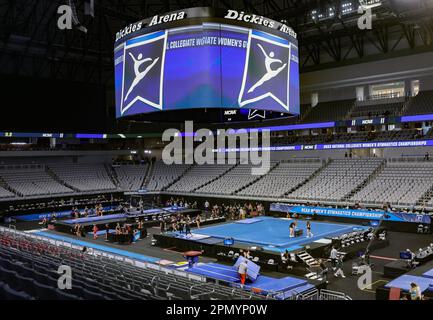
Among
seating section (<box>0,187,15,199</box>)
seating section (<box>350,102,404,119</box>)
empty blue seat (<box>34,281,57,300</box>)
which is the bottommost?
seating section (<box>0,187,15,199</box>)

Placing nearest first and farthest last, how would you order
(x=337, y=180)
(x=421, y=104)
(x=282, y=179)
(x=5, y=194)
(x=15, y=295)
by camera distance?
(x=15, y=295) < (x=337, y=180) < (x=421, y=104) < (x=5, y=194) < (x=282, y=179)

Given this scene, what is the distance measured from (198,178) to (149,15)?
18.0 m

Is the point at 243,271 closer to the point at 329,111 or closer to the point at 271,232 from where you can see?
the point at 271,232

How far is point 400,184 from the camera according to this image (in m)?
33.3

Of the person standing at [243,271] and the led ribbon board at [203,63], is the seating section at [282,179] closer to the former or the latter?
the person standing at [243,271]

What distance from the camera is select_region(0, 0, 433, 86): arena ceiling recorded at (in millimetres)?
33125

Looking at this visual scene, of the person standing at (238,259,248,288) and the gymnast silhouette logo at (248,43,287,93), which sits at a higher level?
the gymnast silhouette logo at (248,43,287,93)

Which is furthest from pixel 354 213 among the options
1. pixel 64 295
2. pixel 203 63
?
pixel 64 295

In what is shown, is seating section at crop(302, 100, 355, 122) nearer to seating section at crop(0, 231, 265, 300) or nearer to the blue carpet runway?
the blue carpet runway

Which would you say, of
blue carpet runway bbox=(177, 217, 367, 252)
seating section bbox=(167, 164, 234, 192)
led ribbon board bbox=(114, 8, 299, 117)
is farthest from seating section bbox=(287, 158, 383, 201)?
led ribbon board bbox=(114, 8, 299, 117)

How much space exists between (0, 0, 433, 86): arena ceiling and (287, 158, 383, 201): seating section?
414 inches

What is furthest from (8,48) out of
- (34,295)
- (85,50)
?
(34,295)

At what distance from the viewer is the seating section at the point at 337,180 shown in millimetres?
35500

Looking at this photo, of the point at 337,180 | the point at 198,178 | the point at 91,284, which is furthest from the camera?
the point at 198,178
